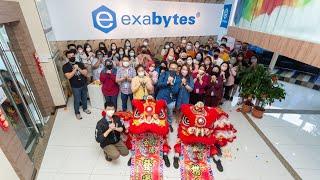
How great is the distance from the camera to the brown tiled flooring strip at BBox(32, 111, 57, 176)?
307cm

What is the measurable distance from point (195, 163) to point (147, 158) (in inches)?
30.8

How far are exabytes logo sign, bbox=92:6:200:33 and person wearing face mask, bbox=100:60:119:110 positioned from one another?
5.82 ft

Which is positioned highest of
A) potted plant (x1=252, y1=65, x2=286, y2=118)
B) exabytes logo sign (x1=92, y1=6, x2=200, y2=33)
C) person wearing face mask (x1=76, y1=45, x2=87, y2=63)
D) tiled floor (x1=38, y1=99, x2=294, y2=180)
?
exabytes logo sign (x1=92, y1=6, x2=200, y2=33)

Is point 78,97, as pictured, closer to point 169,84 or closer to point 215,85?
point 169,84

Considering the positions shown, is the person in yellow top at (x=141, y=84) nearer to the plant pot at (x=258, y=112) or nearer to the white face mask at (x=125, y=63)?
the white face mask at (x=125, y=63)

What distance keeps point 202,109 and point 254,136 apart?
5.18 feet

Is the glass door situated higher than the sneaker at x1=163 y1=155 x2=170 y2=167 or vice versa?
the glass door

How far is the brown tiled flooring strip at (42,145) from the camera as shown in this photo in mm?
3072

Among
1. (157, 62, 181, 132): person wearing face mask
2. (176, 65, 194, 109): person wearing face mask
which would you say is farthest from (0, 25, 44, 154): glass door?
(176, 65, 194, 109): person wearing face mask

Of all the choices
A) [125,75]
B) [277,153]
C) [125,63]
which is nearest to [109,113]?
Result: [125,75]

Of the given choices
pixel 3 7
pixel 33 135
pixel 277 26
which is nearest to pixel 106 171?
pixel 33 135

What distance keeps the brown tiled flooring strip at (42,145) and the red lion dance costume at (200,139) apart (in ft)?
7.16

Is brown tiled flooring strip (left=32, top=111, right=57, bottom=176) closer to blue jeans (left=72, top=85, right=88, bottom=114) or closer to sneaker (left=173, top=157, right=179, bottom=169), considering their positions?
blue jeans (left=72, top=85, right=88, bottom=114)

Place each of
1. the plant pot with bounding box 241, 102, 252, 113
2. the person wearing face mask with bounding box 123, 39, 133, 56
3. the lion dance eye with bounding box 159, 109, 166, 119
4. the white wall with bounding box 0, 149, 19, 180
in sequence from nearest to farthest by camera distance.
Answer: the white wall with bounding box 0, 149, 19, 180 < the lion dance eye with bounding box 159, 109, 166, 119 < the plant pot with bounding box 241, 102, 252, 113 < the person wearing face mask with bounding box 123, 39, 133, 56
